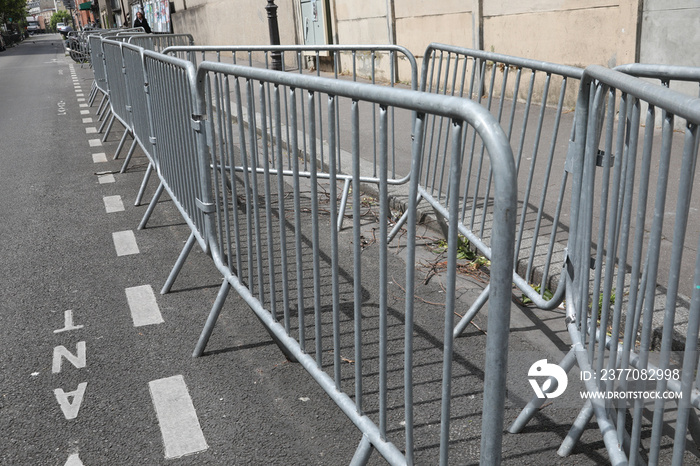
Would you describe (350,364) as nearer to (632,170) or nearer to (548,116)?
(632,170)

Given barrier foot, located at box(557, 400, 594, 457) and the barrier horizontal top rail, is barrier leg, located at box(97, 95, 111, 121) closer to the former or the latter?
the barrier horizontal top rail

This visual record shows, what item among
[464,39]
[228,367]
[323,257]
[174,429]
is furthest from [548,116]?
[174,429]

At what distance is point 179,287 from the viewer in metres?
4.48

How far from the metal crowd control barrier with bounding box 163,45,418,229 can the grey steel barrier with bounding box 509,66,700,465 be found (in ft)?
2.97

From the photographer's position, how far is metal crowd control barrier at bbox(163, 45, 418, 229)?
4.76m

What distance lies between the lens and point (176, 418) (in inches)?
118

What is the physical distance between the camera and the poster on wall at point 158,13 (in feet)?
124

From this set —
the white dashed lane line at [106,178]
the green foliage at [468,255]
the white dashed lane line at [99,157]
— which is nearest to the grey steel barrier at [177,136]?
the green foliage at [468,255]

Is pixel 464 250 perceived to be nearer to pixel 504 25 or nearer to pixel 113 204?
pixel 113 204

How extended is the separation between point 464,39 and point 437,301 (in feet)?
28.8

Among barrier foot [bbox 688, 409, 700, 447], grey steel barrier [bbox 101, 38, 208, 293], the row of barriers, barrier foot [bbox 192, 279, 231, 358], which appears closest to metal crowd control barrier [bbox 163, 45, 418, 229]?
the row of barriers

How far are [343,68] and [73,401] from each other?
1510 centimetres

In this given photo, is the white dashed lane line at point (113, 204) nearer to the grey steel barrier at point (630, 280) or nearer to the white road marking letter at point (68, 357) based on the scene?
the white road marking letter at point (68, 357)

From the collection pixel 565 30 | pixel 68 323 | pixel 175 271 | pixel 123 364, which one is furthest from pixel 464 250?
pixel 565 30
